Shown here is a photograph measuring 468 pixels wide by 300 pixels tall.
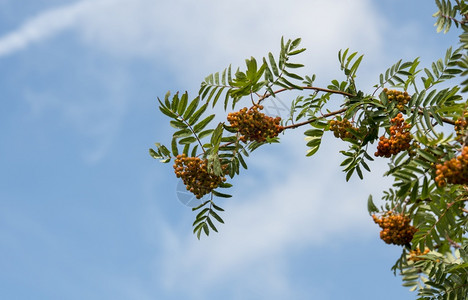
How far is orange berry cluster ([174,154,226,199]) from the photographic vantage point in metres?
5.22

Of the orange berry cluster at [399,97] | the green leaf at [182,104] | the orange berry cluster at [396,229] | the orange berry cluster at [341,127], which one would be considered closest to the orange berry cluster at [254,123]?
the green leaf at [182,104]

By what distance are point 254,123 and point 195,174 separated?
0.65 metres

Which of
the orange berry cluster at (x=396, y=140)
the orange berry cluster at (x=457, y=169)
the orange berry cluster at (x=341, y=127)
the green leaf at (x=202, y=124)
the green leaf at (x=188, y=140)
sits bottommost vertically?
the orange berry cluster at (x=457, y=169)

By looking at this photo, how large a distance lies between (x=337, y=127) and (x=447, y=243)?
6.73 feet

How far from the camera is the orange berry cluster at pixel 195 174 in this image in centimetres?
522

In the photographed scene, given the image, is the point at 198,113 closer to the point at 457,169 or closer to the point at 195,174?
the point at 195,174

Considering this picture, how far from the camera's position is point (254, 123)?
201 inches

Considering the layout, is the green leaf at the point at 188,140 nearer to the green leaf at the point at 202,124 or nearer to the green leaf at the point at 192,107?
the green leaf at the point at 202,124

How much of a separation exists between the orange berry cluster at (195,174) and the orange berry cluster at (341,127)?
1.07 metres

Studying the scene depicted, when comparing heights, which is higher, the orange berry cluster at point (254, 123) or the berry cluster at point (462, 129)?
the orange berry cluster at point (254, 123)

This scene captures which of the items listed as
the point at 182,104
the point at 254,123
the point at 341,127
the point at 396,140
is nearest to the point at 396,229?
the point at 341,127

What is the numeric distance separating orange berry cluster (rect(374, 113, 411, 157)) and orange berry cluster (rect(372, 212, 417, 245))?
4.23ft

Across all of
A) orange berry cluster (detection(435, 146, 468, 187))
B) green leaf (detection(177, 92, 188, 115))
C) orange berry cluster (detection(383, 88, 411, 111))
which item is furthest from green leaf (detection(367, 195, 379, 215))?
orange berry cluster (detection(435, 146, 468, 187))

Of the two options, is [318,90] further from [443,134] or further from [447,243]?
[447,243]
